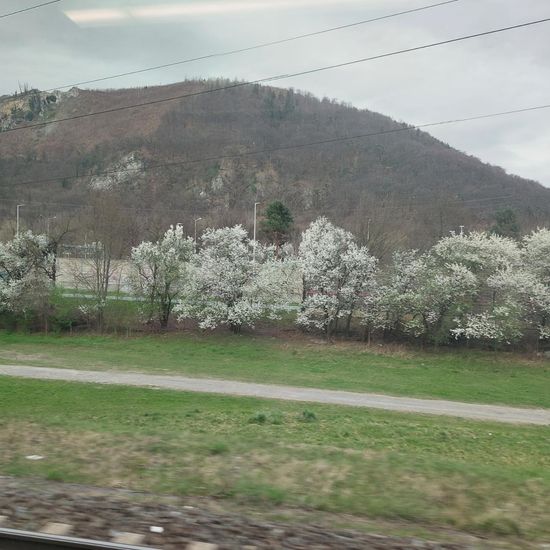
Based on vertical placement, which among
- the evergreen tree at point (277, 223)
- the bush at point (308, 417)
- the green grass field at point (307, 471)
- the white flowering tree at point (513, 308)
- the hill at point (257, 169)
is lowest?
the bush at point (308, 417)

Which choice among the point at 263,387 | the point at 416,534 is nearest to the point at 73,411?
the point at 263,387

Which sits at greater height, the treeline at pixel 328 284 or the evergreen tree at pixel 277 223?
the evergreen tree at pixel 277 223

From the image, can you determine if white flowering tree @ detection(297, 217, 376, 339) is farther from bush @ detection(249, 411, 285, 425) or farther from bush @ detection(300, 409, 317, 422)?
bush @ detection(249, 411, 285, 425)

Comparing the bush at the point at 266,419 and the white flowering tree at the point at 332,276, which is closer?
the bush at the point at 266,419

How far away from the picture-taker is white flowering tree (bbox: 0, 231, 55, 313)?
125 feet

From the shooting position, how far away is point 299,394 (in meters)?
20.1

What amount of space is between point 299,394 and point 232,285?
16792mm

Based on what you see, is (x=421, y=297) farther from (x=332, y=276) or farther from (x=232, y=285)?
(x=232, y=285)

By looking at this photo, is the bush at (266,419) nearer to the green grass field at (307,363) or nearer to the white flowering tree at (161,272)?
the green grass field at (307,363)

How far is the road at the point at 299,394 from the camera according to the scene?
18.4m

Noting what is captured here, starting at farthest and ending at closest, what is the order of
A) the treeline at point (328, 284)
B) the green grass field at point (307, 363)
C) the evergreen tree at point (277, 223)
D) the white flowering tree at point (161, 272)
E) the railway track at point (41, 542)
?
the evergreen tree at point (277, 223) < the white flowering tree at point (161, 272) < the treeline at point (328, 284) < the green grass field at point (307, 363) < the railway track at point (41, 542)

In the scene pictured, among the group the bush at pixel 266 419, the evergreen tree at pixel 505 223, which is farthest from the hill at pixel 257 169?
the bush at pixel 266 419

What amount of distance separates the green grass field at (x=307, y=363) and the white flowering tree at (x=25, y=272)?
2457mm

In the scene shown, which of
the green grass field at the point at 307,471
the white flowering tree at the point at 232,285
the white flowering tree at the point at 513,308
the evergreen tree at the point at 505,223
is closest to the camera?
the green grass field at the point at 307,471
